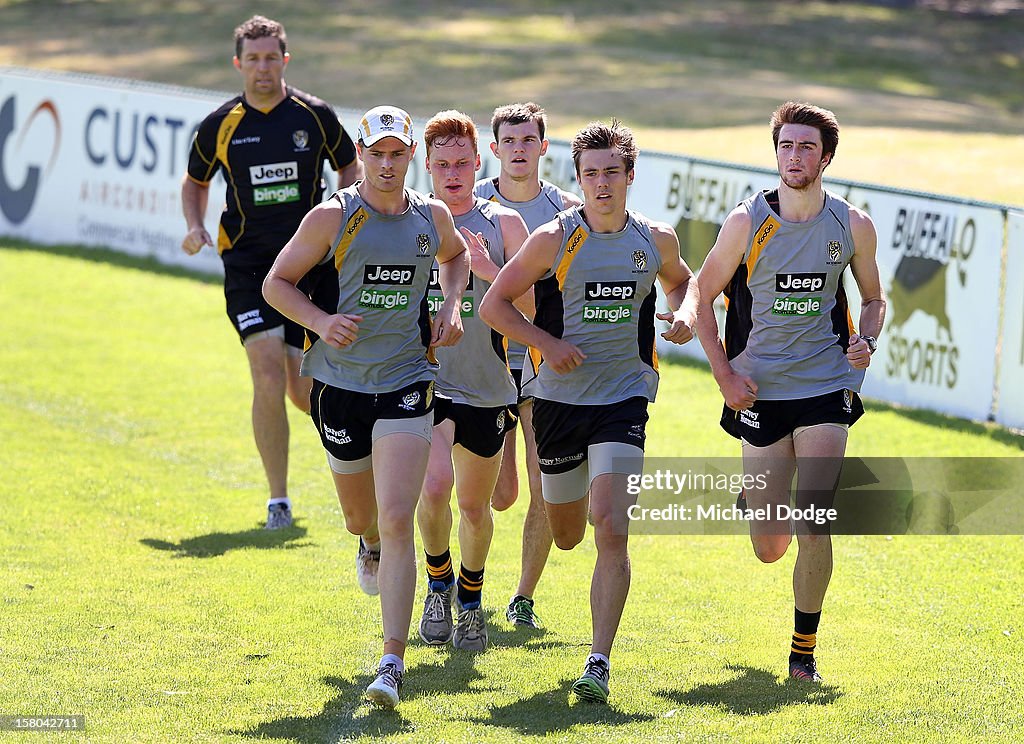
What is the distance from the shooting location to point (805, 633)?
689 cm

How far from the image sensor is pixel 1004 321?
12.4 meters

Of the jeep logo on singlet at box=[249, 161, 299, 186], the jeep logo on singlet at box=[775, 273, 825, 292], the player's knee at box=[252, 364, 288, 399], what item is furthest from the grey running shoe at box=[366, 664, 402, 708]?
the jeep logo on singlet at box=[249, 161, 299, 186]

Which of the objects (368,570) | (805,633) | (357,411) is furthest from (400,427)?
(805,633)

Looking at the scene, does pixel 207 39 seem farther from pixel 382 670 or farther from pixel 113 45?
pixel 382 670

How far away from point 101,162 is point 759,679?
1430 centimetres

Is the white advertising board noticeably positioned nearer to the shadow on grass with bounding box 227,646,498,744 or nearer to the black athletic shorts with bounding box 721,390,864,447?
the black athletic shorts with bounding box 721,390,864,447

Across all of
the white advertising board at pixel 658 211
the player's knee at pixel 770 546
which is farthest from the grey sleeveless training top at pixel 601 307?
the white advertising board at pixel 658 211

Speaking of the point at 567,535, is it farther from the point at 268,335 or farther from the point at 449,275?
the point at 268,335

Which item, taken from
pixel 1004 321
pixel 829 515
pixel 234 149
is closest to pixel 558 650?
pixel 829 515

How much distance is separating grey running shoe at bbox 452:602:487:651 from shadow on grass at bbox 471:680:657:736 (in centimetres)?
80

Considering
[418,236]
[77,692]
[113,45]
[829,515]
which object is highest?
[113,45]

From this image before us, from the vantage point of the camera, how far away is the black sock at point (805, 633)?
22.6ft
